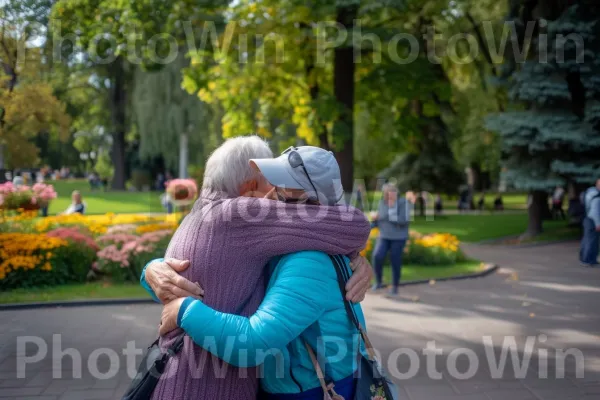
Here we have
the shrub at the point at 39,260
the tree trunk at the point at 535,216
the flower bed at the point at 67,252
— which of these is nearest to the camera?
the shrub at the point at 39,260

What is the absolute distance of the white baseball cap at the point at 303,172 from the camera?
2.03 meters

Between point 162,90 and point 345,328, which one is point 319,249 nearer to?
point 345,328

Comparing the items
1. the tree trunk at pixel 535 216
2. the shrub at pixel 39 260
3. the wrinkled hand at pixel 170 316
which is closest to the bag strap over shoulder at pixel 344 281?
the wrinkled hand at pixel 170 316

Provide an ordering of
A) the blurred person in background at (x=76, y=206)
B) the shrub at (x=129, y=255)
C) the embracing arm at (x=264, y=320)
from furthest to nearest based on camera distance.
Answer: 1. the blurred person in background at (x=76, y=206)
2. the shrub at (x=129, y=255)
3. the embracing arm at (x=264, y=320)

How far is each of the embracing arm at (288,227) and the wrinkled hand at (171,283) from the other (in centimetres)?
21

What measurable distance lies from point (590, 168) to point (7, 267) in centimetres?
1593

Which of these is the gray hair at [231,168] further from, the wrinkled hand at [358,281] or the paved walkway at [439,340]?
the paved walkway at [439,340]

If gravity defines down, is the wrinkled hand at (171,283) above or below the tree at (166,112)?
below

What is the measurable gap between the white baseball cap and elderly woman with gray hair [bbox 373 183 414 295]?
8232mm

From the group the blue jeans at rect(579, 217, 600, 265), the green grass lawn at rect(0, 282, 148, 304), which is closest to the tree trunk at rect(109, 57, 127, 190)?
the green grass lawn at rect(0, 282, 148, 304)

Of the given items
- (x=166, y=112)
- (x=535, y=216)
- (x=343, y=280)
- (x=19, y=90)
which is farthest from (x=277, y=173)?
(x=166, y=112)

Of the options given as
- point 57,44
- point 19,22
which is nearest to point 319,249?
point 19,22

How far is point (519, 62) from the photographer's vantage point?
65.8 ft

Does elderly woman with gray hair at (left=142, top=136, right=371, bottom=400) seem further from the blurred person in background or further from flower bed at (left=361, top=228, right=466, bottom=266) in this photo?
the blurred person in background
